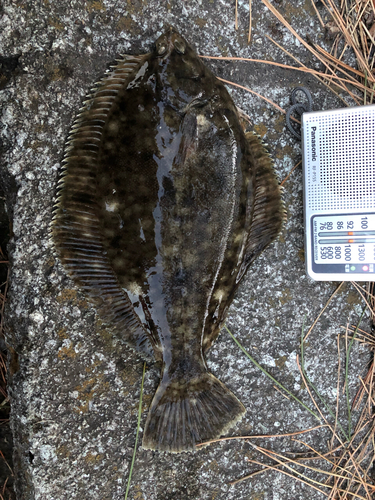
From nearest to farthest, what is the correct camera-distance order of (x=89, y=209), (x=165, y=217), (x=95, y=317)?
(x=165, y=217) < (x=89, y=209) < (x=95, y=317)

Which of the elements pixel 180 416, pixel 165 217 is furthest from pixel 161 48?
pixel 180 416

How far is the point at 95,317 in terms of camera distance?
1.92 meters

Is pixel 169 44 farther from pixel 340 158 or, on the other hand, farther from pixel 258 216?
pixel 340 158

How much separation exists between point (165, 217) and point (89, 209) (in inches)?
15.3

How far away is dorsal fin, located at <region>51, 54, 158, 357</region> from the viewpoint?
5.86 feet

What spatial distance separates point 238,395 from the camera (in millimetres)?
2152

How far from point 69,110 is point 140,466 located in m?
1.81

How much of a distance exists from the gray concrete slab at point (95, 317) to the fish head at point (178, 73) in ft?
0.88

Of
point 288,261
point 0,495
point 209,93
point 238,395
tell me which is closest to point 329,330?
point 288,261

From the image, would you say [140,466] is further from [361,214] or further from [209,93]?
[209,93]

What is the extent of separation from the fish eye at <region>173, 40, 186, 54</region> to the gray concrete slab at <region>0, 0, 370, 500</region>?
0.93 ft

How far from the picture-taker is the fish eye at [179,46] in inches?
65.9

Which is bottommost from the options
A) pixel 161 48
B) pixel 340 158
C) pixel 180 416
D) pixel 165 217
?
pixel 180 416

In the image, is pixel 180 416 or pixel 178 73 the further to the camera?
pixel 180 416
